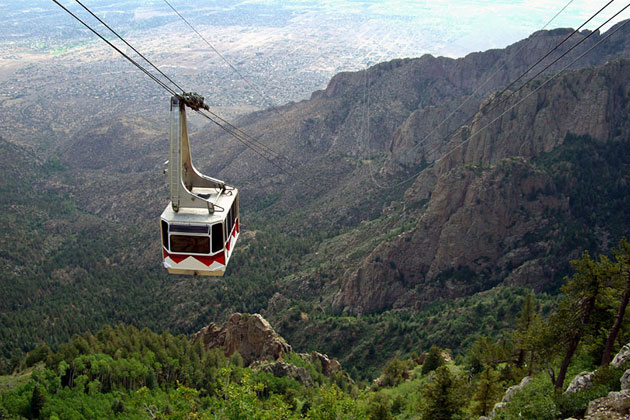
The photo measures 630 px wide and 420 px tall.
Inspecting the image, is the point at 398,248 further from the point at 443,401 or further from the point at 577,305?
the point at 577,305

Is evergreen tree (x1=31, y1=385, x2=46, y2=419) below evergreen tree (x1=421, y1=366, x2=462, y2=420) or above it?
below

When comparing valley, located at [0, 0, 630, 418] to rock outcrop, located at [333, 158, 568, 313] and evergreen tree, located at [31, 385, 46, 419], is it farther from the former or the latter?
evergreen tree, located at [31, 385, 46, 419]

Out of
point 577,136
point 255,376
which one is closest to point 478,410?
point 255,376

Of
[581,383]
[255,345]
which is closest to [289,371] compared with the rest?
[255,345]

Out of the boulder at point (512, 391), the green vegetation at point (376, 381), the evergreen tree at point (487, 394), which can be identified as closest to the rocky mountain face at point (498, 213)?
the green vegetation at point (376, 381)

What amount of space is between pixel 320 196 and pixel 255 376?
217 feet

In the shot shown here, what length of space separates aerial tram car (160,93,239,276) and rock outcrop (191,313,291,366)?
36.9 meters

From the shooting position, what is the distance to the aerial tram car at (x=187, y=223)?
22703 millimetres

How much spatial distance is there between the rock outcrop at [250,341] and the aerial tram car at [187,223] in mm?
36859

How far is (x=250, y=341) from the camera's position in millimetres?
60094

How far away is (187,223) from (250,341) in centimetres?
4010

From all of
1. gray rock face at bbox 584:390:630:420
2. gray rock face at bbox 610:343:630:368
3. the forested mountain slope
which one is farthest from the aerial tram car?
the forested mountain slope

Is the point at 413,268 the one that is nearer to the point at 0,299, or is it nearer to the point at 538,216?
the point at 538,216

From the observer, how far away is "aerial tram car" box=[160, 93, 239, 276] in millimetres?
22703
